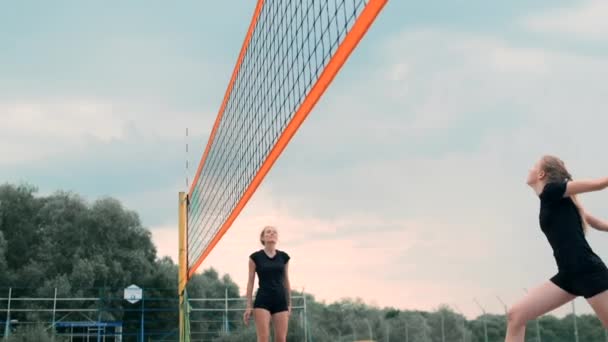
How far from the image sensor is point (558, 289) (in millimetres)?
3961

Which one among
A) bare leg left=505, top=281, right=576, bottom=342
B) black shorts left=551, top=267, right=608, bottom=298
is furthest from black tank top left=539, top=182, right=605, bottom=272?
bare leg left=505, top=281, right=576, bottom=342

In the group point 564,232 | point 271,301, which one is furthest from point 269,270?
point 564,232

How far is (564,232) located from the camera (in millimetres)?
3973

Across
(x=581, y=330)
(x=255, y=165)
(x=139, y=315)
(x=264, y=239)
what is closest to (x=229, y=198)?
(x=255, y=165)

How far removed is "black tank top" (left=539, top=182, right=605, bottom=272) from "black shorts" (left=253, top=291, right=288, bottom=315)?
293 centimetres

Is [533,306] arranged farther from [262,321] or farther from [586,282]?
[262,321]

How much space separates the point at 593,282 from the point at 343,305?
27693 mm

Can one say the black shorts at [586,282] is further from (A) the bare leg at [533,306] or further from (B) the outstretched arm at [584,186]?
(B) the outstretched arm at [584,186]

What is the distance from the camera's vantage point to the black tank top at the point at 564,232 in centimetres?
388

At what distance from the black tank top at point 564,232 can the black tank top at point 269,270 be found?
293cm

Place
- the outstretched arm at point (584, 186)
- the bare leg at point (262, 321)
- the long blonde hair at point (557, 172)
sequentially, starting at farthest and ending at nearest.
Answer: the bare leg at point (262, 321)
the long blonde hair at point (557, 172)
the outstretched arm at point (584, 186)

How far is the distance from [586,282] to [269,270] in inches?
126

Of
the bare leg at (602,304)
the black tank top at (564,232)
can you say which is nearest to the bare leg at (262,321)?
the black tank top at (564,232)

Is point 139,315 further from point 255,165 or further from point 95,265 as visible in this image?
point 255,165
